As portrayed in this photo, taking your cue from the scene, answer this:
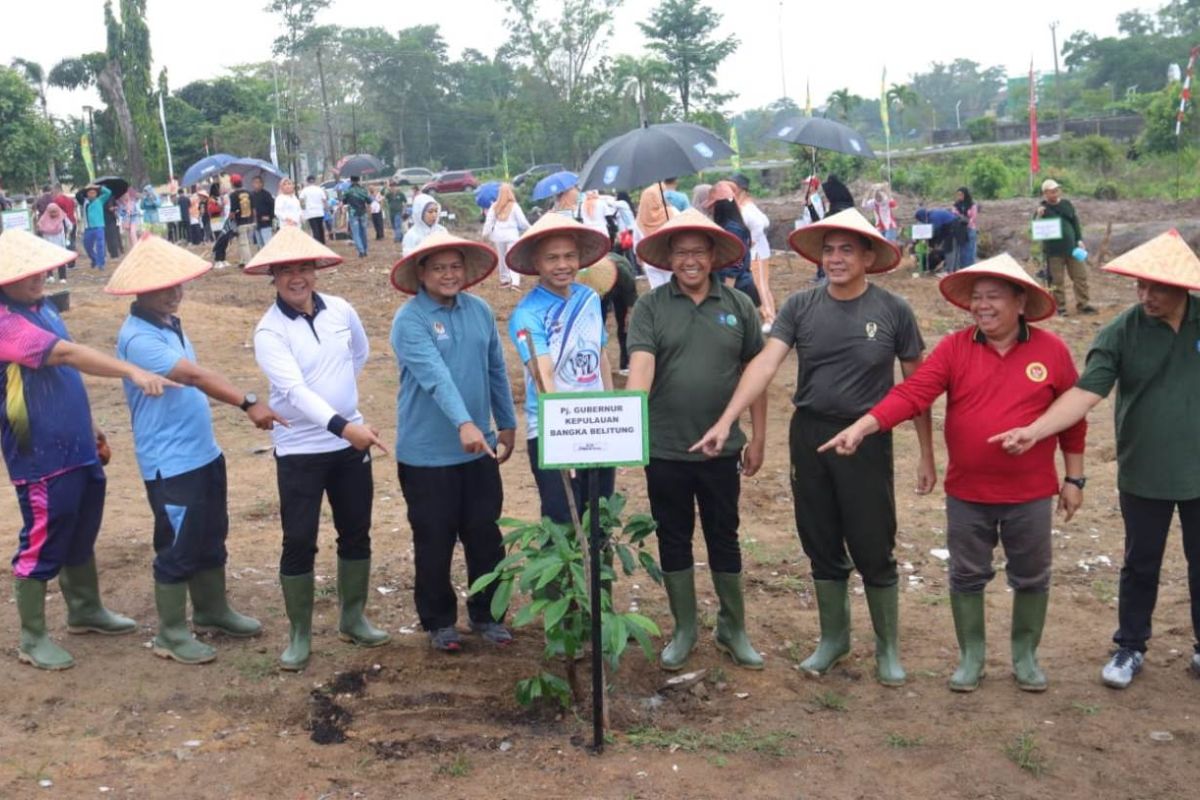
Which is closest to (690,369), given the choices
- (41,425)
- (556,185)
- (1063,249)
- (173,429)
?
(173,429)

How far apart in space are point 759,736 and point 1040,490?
142cm

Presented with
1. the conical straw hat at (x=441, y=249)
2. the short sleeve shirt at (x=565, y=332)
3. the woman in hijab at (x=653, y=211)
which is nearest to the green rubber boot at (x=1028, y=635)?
the short sleeve shirt at (x=565, y=332)

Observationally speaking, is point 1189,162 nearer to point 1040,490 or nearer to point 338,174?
point 338,174

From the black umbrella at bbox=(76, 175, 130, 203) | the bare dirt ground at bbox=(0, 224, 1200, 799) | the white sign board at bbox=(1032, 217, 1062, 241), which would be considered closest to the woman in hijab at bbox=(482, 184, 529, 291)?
the white sign board at bbox=(1032, 217, 1062, 241)

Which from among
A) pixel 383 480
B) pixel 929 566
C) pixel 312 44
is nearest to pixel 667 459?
pixel 929 566

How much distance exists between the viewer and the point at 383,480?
8.23 m

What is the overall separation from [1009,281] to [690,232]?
1.21 metres

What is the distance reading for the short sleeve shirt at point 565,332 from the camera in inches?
190

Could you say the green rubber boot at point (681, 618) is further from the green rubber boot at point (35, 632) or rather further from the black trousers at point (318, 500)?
the green rubber boot at point (35, 632)

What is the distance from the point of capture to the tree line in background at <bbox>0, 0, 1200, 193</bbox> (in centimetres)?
4753

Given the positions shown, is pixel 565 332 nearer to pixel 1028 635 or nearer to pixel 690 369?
pixel 690 369

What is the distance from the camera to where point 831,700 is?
15.5 ft

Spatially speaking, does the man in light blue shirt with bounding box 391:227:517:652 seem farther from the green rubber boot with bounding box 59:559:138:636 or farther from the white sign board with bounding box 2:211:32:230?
the white sign board with bounding box 2:211:32:230

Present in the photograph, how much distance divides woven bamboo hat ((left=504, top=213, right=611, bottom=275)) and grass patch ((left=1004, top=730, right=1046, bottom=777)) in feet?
8.22
